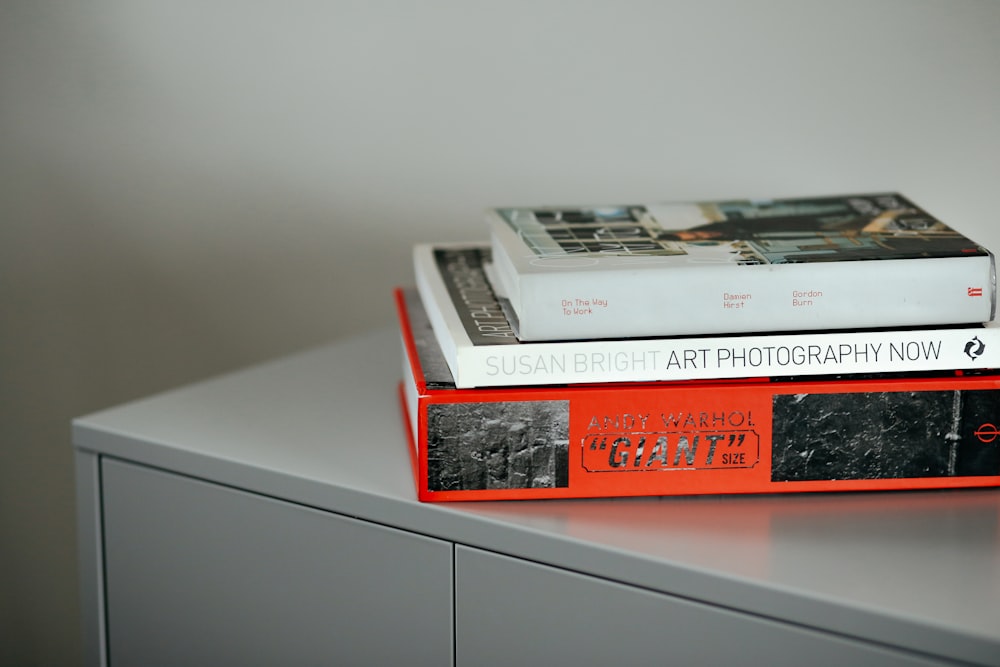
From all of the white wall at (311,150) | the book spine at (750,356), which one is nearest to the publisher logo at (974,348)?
the book spine at (750,356)

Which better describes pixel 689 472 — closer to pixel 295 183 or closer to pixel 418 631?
pixel 418 631

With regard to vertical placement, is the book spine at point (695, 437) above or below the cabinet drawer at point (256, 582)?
above

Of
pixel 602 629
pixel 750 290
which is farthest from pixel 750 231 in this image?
pixel 602 629

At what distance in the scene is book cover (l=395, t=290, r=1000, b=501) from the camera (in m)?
0.52

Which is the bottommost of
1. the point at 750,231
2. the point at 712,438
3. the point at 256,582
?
the point at 256,582

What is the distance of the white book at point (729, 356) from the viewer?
0.52m

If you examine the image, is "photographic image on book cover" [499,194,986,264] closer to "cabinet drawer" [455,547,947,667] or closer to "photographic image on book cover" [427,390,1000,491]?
"photographic image on book cover" [427,390,1000,491]

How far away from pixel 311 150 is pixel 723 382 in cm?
70

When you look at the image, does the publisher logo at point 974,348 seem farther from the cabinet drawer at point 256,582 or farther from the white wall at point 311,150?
the white wall at point 311,150

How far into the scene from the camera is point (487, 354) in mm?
510

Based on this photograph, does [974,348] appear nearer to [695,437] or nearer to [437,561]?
[695,437]

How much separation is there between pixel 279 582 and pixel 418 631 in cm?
10

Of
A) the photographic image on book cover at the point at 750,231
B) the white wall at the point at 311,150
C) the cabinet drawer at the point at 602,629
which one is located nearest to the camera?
the cabinet drawer at the point at 602,629

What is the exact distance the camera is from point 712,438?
0.53m
